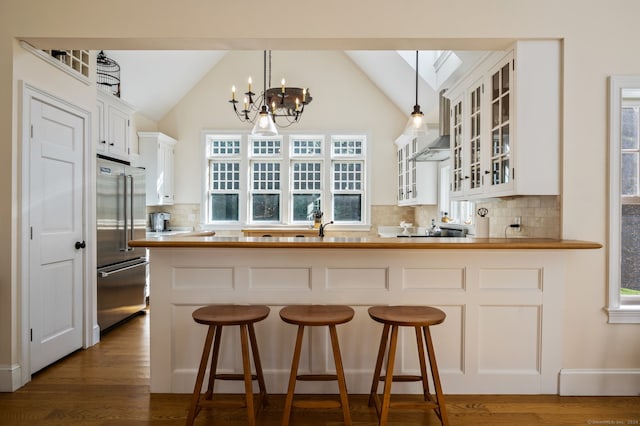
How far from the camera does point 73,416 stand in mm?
2314

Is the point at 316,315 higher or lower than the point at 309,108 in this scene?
lower

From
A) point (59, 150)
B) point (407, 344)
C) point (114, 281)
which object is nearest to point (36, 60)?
point (59, 150)

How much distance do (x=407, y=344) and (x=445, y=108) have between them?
279cm

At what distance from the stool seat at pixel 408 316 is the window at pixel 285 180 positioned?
462 centimetres

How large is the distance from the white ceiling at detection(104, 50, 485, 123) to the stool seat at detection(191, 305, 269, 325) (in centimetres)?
304

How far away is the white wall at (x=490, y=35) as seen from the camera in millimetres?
2539

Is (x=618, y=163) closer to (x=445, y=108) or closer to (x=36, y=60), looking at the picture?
(x=445, y=108)

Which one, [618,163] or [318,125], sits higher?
[318,125]

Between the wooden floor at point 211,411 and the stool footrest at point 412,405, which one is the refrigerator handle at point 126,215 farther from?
the stool footrest at point 412,405

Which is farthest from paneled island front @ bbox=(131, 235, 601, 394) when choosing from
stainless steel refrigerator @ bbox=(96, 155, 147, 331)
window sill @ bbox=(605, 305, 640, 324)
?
stainless steel refrigerator @ bbox=(96, 155, 147, 331)

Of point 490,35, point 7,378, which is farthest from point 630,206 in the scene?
point 7,378

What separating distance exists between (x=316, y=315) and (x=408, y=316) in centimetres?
51

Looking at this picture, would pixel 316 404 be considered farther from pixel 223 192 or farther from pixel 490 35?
pixel 223 192

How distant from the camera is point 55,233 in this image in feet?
10.0
